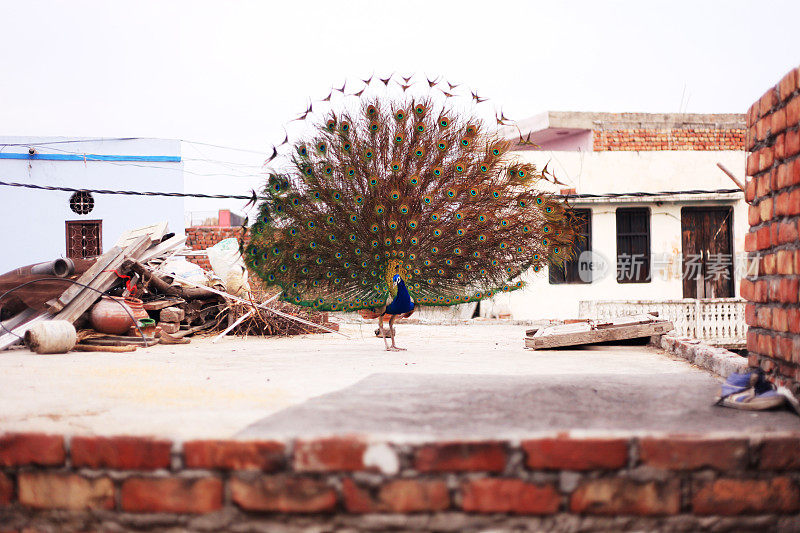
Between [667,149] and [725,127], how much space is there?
73.1 inches

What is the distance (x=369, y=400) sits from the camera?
317cm

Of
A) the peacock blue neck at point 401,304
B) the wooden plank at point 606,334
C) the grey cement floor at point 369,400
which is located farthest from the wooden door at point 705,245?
the grey cement floor at point 369,400

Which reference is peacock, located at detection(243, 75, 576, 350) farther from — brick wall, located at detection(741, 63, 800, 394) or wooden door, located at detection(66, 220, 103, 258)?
wooden door, located at detection(66, 220, 103, 258)

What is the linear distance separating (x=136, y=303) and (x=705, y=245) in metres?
13.7

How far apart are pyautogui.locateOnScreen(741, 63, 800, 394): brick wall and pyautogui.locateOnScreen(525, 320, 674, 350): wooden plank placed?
12.2ft

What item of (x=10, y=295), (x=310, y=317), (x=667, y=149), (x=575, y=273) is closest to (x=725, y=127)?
(x=667, y=149)

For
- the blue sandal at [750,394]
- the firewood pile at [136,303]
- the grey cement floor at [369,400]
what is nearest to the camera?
the grey cement floor at [369,400]

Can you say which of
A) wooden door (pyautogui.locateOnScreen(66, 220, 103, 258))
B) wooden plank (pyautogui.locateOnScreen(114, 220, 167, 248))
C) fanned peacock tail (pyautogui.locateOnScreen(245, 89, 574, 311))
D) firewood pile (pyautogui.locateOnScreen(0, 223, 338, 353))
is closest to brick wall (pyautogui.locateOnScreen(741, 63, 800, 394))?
fanned peacock tail (pyautogui.locateOnScreen(245, 89, 574, 311))

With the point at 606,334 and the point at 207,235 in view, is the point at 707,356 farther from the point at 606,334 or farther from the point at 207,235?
the point at 207,235

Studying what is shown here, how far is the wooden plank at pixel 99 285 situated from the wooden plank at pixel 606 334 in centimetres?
594

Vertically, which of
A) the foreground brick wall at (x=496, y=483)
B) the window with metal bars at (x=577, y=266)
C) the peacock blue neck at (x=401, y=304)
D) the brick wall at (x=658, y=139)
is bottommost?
the foreground brick wall at (x=496, y=483)

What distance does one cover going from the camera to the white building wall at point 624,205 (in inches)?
682

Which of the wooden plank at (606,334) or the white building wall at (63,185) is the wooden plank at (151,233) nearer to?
the wooden plank at (606,334)

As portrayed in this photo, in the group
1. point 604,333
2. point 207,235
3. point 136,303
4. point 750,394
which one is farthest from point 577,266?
point 750,394
